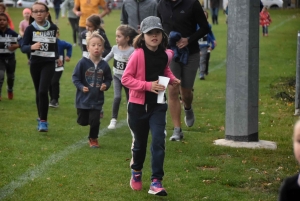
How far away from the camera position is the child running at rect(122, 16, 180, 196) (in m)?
7.41

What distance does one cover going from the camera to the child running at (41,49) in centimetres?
1096

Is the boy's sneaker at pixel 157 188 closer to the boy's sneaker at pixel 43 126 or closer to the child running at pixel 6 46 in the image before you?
the boy's sneaker at pixel 43 126

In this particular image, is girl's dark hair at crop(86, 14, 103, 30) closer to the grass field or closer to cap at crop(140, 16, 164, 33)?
the grass field

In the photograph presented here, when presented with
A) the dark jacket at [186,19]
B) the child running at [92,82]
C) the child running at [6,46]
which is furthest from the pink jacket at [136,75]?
the child running at [6,46]

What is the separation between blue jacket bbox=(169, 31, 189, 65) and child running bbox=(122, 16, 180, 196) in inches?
88.6

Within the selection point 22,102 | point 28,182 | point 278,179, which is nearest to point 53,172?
point 28,182

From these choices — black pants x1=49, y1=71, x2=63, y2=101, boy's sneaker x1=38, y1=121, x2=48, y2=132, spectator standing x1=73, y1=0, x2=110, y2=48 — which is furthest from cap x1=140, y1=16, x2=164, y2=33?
spectator standing x1=73, y1=0, x2=110, y2=48

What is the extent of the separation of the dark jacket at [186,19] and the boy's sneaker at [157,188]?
3.05 metres

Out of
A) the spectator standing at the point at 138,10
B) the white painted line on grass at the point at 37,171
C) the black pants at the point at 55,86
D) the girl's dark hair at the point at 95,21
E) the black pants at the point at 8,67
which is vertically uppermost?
the spectator standing at the point at 138,10

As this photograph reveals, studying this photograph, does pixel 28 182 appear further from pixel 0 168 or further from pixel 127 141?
pixel 127 141

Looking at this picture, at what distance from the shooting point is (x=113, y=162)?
9031 millimetres

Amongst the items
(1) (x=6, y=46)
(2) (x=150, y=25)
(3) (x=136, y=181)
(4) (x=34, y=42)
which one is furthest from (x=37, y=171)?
(1) (x=6, y=46)

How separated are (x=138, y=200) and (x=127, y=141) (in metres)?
3.35

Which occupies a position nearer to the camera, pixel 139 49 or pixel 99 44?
pixel 139 49
